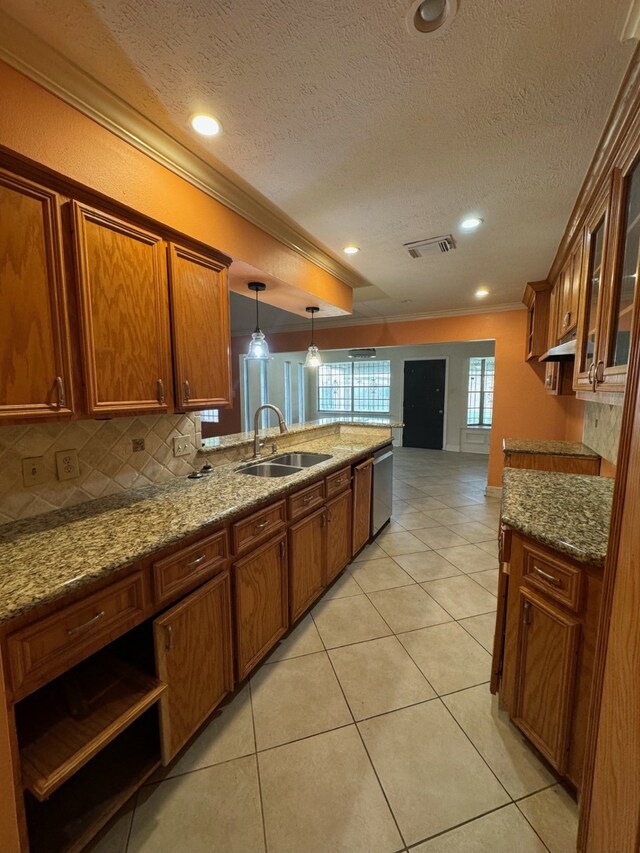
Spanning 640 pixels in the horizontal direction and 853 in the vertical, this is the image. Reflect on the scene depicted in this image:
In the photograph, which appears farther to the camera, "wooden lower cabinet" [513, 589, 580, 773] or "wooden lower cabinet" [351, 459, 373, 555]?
"wooden lower cabinet" [351, 459, 373, 555]

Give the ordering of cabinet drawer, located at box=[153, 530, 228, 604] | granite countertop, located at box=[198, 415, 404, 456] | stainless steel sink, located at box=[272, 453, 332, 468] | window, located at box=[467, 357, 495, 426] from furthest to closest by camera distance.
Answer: window, located at box=[467, 357, 495, 426]
stainless steel sink, located at box=[272, 453, 332, 468]
granite countertop, located at box=[198, 415, 404, 456]
cabinet drawer, located at box=[153, 530, 228, 604]

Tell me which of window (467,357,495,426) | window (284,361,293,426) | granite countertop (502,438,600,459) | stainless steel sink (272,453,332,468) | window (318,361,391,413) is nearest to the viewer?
stainless steel sink (272,453,332,468)

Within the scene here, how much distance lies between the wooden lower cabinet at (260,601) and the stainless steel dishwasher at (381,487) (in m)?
1.46

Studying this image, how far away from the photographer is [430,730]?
1524 millimetres

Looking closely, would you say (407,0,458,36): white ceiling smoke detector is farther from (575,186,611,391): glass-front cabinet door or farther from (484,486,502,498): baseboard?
(484,486,502,498): baseboard

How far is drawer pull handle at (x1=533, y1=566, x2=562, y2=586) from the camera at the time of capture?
1.26 meters

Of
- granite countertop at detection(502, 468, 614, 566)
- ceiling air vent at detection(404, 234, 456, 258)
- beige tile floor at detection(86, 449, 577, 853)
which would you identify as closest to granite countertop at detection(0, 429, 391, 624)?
beige tile floor at detection(86, 449, 577, 853)

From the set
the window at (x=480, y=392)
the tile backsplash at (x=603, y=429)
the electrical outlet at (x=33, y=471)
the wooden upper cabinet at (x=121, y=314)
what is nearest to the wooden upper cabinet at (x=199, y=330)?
the wooden upper cabinet at (x=121, y=314)

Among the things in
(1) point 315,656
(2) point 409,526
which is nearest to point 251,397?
(2) point 409,526

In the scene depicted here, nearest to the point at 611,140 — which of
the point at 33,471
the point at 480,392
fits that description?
the point at 33,471

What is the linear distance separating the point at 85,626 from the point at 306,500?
1265 mm

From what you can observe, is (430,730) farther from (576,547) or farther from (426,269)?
(426,269)

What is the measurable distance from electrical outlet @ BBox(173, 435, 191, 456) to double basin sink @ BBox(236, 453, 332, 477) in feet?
1.14

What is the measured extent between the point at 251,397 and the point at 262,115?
627cm
